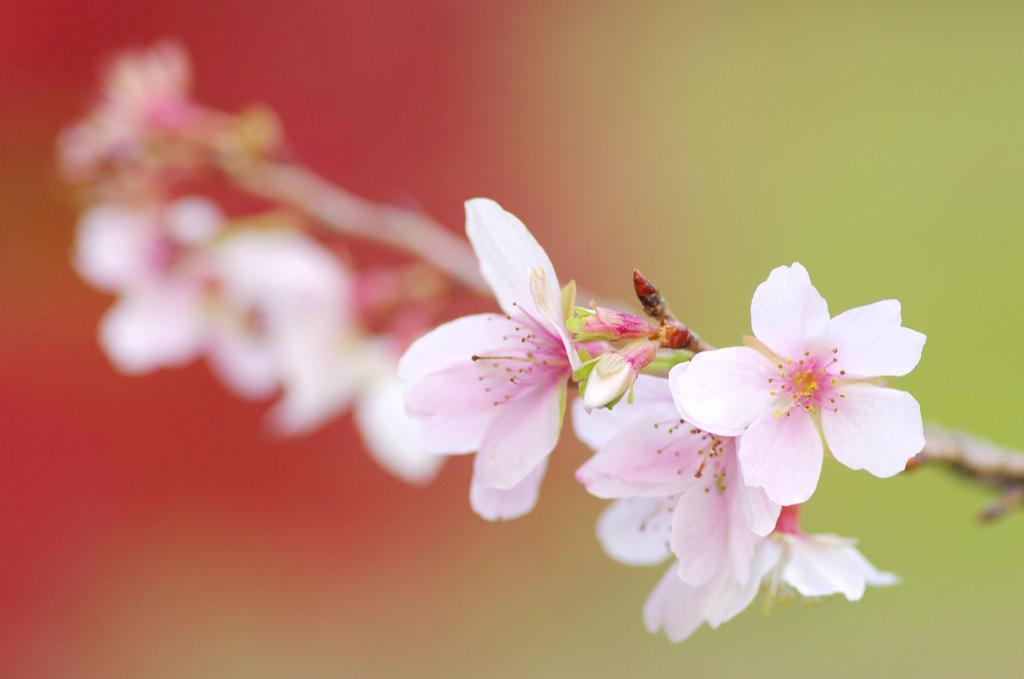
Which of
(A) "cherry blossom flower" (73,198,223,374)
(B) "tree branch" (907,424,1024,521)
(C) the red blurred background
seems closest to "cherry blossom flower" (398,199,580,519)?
(B) "tree branch" (907,424,1024,521)

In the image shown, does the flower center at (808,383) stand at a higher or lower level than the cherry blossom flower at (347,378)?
lower

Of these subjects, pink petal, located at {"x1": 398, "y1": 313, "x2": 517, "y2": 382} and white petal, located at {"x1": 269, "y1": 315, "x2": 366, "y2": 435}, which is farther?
white petal, located at {"x1": 269, "y1": 315, "x2": 366, "y2": 435}

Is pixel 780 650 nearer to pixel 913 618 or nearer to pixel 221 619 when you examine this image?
pixel 913 618

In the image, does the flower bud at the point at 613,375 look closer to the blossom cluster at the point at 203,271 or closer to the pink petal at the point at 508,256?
the pink petal at the point at 508,256

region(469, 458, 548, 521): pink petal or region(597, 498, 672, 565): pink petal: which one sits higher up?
region(469, 458, 548, 521): pink petal

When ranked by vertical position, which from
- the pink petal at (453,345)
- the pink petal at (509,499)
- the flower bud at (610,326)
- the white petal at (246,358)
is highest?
the white petal at (246,358)

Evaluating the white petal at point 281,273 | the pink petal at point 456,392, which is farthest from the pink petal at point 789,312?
the white petal at point 281,273

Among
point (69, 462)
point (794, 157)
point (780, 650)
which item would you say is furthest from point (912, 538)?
point (69, 462)

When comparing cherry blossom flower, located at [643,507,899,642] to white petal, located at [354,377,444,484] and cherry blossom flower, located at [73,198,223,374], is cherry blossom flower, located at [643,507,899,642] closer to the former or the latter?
white petal, located at [354,377,444,484]
